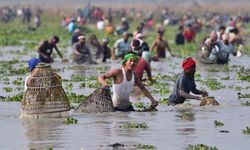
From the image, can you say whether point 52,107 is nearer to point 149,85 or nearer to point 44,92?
point 44,92

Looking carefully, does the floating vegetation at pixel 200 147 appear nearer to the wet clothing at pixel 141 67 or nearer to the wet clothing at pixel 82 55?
the wet clothing at pixel 141 67

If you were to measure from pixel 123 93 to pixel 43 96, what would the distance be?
5.13ft

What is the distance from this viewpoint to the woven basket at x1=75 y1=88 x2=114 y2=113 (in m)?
19.0

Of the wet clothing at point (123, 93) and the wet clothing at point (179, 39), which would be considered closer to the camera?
the wet clothing at point (123, 93)

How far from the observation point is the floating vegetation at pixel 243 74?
28.4 metres

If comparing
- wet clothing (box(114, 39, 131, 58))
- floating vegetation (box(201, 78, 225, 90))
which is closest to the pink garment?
floating vegetation (box(201, 78, 225, 90))

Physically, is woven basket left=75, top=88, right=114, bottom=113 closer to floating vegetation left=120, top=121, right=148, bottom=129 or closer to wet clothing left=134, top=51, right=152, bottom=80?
floating vegetation left=120, top=121, right=148, bottom=129

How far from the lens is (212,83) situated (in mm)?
26797

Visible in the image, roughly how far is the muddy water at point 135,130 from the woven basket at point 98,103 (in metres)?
0.17

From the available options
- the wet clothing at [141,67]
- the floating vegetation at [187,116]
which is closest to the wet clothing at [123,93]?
the floating vegetation at [187,116]

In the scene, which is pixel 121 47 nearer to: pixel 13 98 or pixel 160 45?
pixel 160 45

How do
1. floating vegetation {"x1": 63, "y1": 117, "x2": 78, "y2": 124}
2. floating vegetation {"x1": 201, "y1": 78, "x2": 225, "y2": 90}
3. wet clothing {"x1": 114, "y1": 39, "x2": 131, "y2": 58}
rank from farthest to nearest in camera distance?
wet clothing {"x1": 114, "y1": 39, "x2": 131, "y2": 58}, floating vegetation {"x1": 201, "y1": 78, "x2": 225, "y2": 90}, floating vegetation {"x1": 63, "y1": 117, "x2": 78, "y2": 124}

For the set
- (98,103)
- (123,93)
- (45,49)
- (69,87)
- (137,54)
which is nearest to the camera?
(123,93)

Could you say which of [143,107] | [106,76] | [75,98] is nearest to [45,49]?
[75,98]
